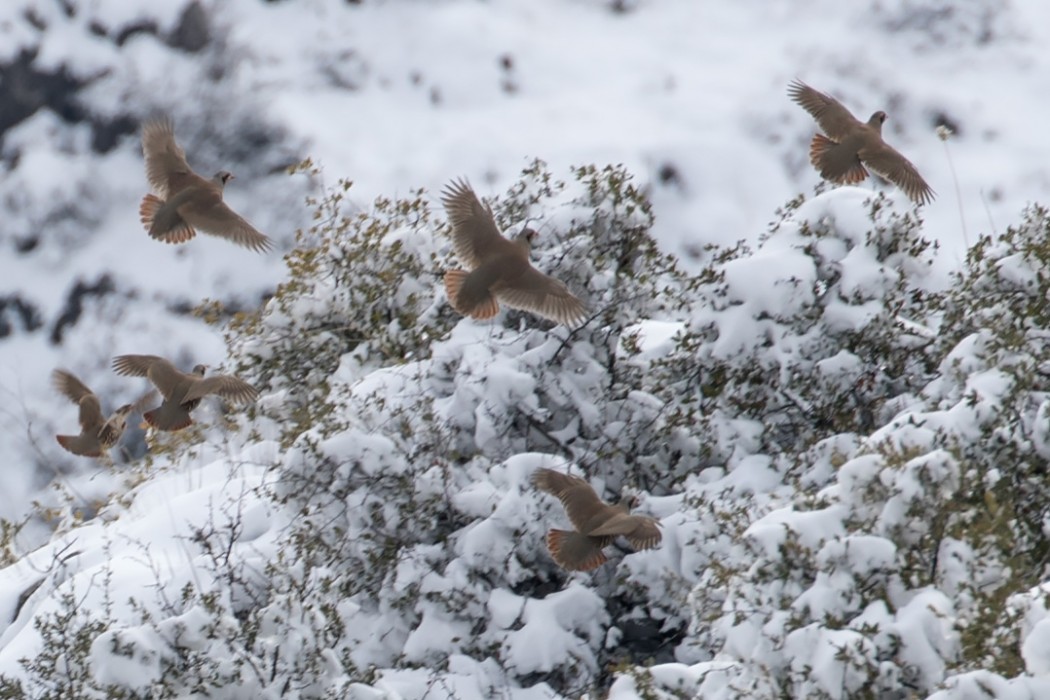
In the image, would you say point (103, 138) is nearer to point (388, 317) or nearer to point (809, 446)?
point (388, 317)

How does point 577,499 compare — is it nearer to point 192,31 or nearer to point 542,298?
point 542,298

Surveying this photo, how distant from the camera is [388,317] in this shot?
989 cm

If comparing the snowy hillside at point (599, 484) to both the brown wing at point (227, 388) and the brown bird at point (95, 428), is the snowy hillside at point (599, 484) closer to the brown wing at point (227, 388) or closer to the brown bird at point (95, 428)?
the brown wing at point (227, 388)

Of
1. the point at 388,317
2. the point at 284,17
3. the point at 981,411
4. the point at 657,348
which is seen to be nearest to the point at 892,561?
the point at 981,411

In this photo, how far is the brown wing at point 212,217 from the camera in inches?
Result: 352

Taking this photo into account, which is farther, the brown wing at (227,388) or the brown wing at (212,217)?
the brown wing at (212,217)

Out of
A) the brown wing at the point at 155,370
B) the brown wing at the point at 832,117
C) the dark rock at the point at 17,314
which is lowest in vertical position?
the brown wing at the point at 155,370

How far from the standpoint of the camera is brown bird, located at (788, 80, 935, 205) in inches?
347

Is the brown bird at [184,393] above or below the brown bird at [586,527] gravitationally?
above

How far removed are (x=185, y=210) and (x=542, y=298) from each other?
2012mm

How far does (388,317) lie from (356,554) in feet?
6.88

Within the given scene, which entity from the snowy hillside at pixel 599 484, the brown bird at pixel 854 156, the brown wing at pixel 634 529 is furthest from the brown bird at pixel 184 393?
the brown bird at pixel 854 156

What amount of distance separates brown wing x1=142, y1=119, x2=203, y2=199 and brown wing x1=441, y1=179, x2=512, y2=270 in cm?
153

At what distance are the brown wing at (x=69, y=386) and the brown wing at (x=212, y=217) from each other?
5.40ft
